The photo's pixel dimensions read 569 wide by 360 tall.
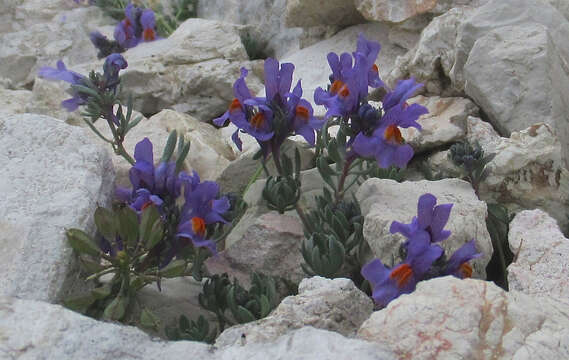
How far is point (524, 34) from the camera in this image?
12.9ft

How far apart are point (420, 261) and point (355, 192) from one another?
105cm

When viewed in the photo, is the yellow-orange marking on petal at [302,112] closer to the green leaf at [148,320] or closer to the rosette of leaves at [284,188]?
the rosette of leaves at [284,188]

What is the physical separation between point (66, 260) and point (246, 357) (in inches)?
40.2

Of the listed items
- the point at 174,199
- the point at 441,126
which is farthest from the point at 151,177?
the point at 441,126

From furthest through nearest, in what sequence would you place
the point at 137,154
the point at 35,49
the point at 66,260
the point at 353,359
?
the point at 35,49, the point at 137,154, the point at 66,260, the point at 353,359

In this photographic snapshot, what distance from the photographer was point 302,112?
3023 mm

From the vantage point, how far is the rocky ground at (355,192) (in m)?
1.86

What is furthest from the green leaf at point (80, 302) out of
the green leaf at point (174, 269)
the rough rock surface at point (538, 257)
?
the rough rock surface at point (538, 257)

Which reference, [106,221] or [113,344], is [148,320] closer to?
[106,221]

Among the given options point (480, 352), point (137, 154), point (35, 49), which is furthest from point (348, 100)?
point (35, 49)

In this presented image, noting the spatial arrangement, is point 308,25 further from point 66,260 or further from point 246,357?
point 246,357

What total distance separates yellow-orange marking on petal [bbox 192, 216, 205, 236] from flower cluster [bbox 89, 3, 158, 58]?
3.96 m

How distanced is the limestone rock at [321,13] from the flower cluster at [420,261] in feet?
10.1

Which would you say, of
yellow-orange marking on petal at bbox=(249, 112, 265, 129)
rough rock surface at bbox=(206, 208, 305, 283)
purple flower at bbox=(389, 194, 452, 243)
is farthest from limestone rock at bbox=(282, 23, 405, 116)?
purple flower at bbox=(389, 194, 452, 243)
